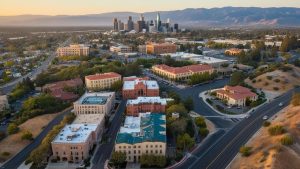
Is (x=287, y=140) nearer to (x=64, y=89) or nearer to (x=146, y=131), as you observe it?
(x=146, y=131)

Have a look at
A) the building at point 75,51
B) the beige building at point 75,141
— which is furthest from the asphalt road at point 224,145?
the building at point 75,51

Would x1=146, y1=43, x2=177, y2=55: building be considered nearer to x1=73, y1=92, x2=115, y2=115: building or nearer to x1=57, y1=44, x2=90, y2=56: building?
x1=57, y1=44, x2=90, y2=56: building

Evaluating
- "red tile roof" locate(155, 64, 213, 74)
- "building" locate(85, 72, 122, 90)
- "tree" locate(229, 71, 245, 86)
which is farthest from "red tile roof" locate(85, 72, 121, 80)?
"tree" locate(229, 71, 245, 86)

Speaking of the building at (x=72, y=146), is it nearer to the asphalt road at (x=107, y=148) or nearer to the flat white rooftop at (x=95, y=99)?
the asphalt road at (x=107, y=148)

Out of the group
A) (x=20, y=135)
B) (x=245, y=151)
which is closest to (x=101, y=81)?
(x=20, y=135)

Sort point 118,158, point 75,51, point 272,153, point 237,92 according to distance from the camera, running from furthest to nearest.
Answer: point 75,51 < point 237,92 < point 118,158 < point 272,153

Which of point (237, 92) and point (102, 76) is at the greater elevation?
point (102, 76)
